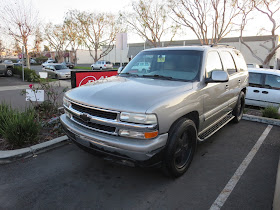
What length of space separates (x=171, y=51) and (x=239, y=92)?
253 cm

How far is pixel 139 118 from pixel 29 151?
2570mm

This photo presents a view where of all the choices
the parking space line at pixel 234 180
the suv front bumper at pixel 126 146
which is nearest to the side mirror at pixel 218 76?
the suv front bumper at pixel 126 146

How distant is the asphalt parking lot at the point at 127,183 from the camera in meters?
2.72

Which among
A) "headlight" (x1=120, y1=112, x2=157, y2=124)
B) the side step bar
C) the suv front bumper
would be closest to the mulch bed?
the suv front bumper

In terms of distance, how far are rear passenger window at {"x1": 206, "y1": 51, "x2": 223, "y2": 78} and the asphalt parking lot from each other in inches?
63.0

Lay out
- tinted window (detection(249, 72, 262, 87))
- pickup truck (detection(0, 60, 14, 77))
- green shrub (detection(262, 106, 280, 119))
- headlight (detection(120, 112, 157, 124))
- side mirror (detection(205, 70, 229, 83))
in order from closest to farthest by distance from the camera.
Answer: headlight (detection(120, 112, 157, 124)) → side mirror (detection(205, 70, 229, 83)) → green shrub (detection(262, 106, 280, 119)) → tinted window (detection(249, 72, 262, 87)) → pickup truck (detection(0, 60, 14, 77))

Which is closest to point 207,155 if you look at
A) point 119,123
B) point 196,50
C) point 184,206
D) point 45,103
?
point 184,206

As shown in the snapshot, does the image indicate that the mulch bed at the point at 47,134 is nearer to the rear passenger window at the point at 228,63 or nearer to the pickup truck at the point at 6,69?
the rear passenger window at the point at 228,63

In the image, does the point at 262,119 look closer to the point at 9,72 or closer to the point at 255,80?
the point at 255,80

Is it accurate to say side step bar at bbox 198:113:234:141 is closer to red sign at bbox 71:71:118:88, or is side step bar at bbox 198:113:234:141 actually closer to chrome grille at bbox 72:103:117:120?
chrome grille at bbox 72:103:117:120

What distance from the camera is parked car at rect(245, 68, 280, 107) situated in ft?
25.1

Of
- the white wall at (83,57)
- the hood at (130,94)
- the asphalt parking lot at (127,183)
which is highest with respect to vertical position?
the white wall at (83,57)

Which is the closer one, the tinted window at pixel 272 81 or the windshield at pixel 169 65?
the windshield at pixel 169 65

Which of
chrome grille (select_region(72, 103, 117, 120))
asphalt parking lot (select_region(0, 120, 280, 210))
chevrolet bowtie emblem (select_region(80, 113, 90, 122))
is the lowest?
asphalt parking lot (select_region(0, 120, 280, 210))
